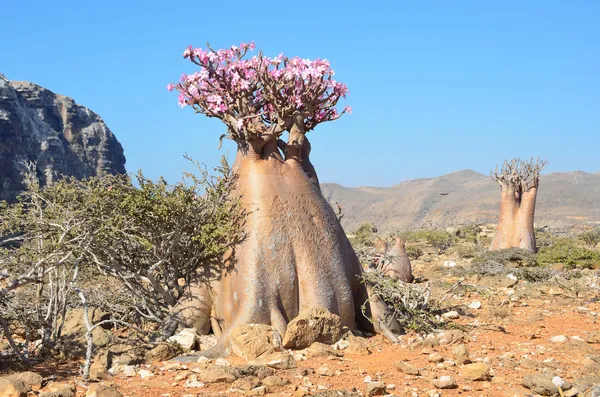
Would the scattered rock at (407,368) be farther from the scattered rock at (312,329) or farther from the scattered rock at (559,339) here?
the scattered rock at (559,339)

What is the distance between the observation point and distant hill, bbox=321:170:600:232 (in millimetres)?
46750

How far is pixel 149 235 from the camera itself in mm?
5855

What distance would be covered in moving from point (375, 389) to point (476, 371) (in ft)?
2.96

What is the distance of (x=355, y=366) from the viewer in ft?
15.6

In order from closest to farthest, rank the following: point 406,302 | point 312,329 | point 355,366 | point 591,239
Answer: point 355,366
point 312,329
point 406,302
point 591,239

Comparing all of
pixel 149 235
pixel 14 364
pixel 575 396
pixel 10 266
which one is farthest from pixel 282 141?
pixel 575 396

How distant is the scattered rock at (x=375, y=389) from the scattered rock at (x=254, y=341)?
47.8 inches

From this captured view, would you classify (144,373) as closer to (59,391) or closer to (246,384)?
(59,391)

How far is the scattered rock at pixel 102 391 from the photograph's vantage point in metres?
3.81

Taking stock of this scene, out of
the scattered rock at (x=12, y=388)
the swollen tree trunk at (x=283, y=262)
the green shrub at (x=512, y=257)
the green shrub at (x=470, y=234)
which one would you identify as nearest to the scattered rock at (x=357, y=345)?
the swollen tree trunk at (x=283, y=262)

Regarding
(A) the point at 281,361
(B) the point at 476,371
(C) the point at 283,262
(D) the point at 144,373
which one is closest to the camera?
(B) the point at 476,371

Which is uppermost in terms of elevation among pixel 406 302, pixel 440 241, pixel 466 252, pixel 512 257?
pixel 440 241

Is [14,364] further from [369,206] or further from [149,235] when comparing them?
[369,206]

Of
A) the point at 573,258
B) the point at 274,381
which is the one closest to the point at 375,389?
the point at 274,381
